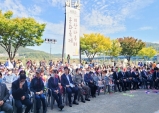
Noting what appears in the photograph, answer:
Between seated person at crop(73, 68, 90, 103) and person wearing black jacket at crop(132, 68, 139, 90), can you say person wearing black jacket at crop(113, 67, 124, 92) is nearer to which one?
person wearing black jacket at crop(132, 68, 139, 90)

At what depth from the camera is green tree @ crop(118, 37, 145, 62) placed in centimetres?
4200

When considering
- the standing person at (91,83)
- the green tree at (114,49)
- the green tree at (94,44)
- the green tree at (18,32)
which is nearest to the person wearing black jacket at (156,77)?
the standing person at (91,83)

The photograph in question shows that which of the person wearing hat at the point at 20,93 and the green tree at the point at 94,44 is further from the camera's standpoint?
the green tree at the point at 94,44

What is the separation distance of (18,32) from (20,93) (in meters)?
21.8

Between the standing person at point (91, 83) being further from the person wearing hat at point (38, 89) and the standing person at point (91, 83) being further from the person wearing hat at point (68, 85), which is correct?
the person wearing hat at point (38, 89)

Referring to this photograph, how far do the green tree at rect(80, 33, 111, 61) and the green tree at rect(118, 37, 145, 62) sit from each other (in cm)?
483

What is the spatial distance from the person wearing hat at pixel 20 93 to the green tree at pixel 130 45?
126 feet

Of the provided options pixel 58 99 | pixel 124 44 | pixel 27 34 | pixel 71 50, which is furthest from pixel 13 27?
pixel 124 44

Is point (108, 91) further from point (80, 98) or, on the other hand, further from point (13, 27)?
point (13, 27)

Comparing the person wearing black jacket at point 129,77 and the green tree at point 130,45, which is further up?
the green tree at point 130,45

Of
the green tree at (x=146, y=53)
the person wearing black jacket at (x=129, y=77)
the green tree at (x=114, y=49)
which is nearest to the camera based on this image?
the person wearing black jacket at (x=129, y=77)

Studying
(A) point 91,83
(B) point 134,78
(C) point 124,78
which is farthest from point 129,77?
(A) point 91,83

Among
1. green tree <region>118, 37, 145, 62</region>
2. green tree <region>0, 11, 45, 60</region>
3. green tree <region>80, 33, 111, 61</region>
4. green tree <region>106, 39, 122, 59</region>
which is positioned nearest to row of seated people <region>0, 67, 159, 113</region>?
green tree <region>0, 11, 45, 60</region>

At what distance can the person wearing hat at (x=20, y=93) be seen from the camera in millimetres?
5285
